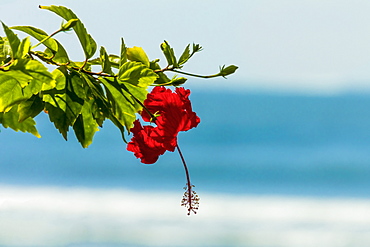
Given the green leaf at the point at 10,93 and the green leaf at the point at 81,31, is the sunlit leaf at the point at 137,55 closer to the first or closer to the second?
the green leaf at the point at 81,31

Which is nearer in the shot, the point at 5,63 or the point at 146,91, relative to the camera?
the point at 5,63

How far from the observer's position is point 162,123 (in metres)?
1.64

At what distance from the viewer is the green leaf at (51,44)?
4.91ft

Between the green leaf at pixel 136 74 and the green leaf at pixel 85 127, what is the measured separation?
0.17 metres

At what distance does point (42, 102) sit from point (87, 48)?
0.22 meters

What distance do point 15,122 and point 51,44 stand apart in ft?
1.53

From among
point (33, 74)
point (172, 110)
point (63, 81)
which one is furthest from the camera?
point (172, 110)

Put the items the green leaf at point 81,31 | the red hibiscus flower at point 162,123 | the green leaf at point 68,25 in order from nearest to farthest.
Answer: the green leaf at point 68,25, the green leaf at point 81,31, the red hibiscus flower at point 162,123

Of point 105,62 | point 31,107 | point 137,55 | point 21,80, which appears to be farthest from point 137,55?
point 21,80

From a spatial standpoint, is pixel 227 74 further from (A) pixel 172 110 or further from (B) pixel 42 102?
(B) pixel 42 102

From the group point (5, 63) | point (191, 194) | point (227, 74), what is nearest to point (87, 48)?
point (5, 63)

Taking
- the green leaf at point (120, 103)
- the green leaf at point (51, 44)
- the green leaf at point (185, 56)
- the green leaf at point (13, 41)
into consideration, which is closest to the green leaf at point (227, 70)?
the green leaf at point (185, 56)

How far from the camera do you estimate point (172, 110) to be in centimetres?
165

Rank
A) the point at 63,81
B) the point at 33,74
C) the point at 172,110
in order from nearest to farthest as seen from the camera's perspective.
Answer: the point at 33,74 < the point at 63,81 < the point at 172,110
